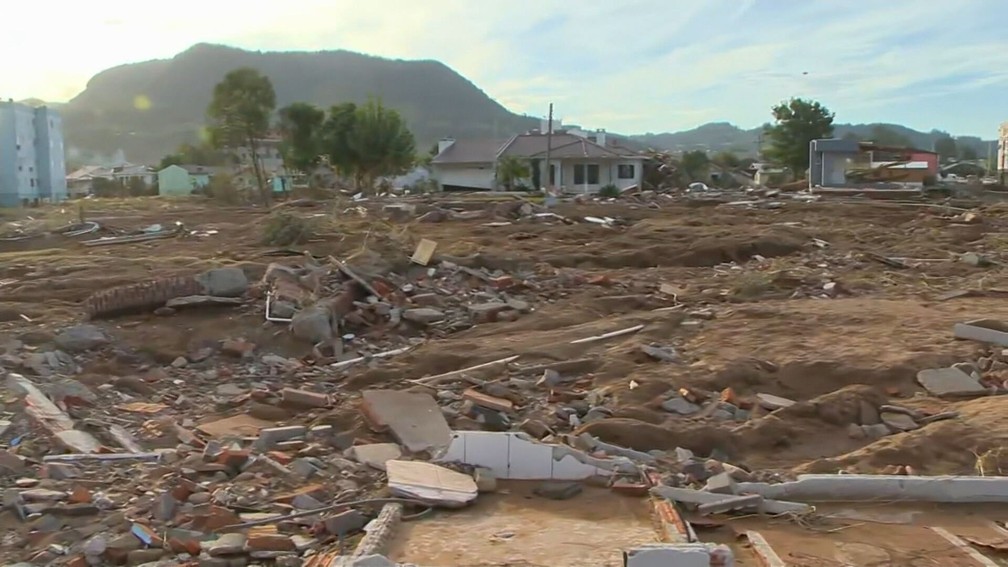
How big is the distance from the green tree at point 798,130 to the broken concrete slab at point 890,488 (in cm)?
4493

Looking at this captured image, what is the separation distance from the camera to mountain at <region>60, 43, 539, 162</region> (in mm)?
118812

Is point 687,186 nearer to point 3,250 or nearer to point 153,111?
point 3,250

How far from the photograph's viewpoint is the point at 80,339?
29.4 feet

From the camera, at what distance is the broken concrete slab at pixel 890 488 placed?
5.52 metres

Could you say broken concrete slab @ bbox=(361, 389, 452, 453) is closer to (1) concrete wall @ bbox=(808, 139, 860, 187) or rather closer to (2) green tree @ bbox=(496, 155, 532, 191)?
(1) concrete wall @ bbox=(808, 139, 860, 187)

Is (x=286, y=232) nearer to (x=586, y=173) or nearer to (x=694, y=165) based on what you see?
(x=586, y=173)

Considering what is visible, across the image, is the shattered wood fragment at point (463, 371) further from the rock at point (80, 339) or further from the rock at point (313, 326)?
the rock at point (80, 339)

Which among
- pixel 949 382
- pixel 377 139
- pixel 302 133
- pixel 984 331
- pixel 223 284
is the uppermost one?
pixel 302 133

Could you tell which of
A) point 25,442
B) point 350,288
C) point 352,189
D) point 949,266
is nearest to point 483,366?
point 350,288

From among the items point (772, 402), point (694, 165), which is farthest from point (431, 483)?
point (694, 165)

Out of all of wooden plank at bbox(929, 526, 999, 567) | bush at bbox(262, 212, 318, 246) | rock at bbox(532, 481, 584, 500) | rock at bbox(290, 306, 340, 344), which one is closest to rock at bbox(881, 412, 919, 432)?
wooden plank at bbox(929, 526, 999, 567)

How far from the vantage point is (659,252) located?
654 inches

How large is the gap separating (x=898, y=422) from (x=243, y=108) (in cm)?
3550

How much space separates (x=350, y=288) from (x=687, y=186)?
35.1 metres
